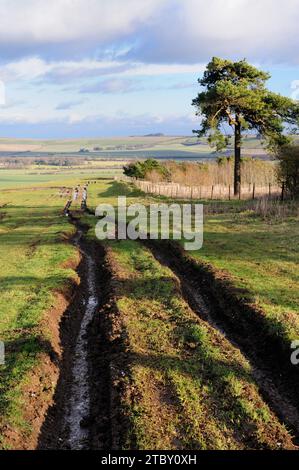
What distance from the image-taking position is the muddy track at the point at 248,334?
10773 millimetres

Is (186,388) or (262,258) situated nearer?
(186,388)

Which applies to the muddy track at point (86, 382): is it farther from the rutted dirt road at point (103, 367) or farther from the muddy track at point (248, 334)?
the muddy track at point (248, 334)

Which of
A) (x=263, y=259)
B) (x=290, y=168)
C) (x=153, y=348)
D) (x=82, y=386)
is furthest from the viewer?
(x=290, y=168)

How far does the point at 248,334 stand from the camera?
47.0 feet

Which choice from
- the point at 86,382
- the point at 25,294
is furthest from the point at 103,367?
the point at 25,294

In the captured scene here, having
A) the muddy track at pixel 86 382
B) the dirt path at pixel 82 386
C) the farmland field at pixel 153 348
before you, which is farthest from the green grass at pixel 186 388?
the dirt path at pixel 82 386

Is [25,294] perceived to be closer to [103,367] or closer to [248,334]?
[103,367]

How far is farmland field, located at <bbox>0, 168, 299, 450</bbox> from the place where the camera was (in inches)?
374

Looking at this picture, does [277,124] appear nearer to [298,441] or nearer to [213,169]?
[213,169]

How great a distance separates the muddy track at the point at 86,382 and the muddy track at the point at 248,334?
312cm

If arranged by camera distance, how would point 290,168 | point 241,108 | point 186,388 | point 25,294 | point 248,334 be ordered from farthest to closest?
point 241,108 → point 290,168 → point 25,294 → point 248,334 → point 186,388

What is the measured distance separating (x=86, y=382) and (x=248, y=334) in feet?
15.9

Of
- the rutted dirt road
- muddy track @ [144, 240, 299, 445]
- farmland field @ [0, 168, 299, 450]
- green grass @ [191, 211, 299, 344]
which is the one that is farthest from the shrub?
the rutted dirt road

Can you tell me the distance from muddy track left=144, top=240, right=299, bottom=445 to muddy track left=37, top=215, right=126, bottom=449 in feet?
10.2
